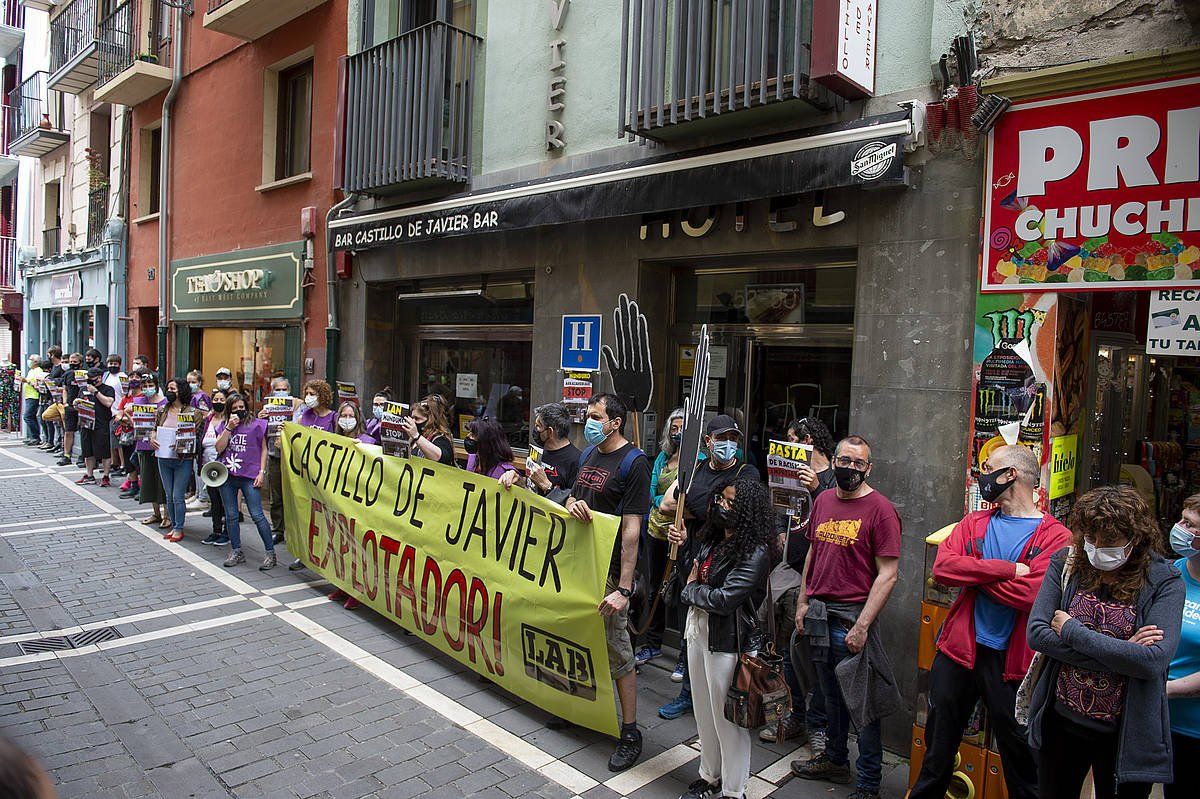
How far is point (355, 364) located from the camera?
10781 mm

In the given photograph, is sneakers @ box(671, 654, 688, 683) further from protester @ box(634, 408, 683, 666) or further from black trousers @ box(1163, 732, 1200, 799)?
black trousers @ box(1163, 732, 1200, 799)

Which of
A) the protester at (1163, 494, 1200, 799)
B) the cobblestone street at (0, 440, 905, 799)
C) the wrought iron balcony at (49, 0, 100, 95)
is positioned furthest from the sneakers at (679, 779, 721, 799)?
the wrought iron balcony at (49, 0, 100, 95)

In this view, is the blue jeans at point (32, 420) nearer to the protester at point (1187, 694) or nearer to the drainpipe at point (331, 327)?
the drainpipe at point (331, 327)

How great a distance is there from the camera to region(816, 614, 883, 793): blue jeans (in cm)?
427

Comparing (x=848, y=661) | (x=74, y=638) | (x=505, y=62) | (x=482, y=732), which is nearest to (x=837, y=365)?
(x=848, y=661)

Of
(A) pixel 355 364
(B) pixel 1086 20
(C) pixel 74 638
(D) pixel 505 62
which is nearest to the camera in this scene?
(B) pixel 1086 20

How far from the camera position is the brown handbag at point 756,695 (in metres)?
3.78

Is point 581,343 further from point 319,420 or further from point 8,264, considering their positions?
point 8,264

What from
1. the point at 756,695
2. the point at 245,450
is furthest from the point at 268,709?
the point at 245,450

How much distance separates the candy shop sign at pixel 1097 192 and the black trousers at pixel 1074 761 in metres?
2.59

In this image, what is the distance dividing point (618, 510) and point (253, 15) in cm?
1074

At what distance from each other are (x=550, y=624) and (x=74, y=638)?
3993 millimetres

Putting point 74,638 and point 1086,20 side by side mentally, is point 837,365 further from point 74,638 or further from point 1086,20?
point 74,638

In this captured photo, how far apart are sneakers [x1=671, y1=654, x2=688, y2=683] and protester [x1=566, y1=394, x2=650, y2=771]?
74 cm
